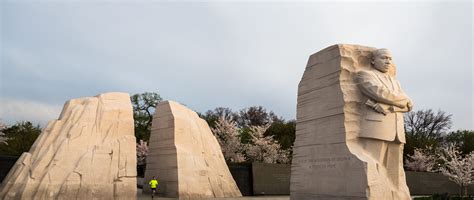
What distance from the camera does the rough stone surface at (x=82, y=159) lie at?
15.9 metres

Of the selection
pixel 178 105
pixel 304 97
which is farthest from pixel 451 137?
pixel 304 97

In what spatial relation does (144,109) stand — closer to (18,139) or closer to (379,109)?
(18,139)

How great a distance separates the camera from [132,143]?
17578 mm

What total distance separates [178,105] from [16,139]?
18.1 meters

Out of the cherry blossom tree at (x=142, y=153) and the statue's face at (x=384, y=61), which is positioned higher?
the statue's face at (x=384, y=61)

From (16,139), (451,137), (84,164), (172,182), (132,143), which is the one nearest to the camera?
(84,164)

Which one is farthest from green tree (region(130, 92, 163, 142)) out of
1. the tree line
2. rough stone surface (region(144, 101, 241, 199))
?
rough stone surface (region(144, 101, 241, 199))

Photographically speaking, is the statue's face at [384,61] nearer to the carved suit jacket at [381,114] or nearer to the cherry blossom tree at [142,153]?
the carved suit jacket at [381,114]

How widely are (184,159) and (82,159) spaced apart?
454 cm

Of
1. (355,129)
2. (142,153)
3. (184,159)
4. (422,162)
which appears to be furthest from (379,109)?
(422,162)

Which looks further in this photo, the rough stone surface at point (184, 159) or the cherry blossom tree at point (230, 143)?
the cherry blossom tree at point (230, 143)

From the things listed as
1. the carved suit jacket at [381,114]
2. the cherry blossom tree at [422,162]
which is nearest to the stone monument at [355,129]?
the carved suit jacket at [381,114]

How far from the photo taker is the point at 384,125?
11.1 m

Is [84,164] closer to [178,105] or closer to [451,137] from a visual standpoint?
[178,105]
